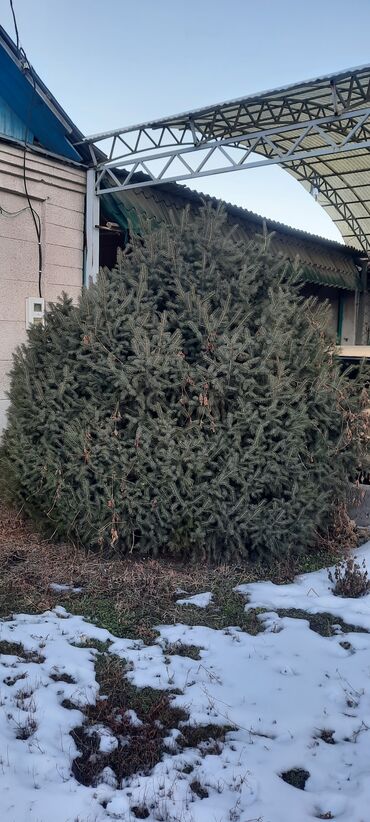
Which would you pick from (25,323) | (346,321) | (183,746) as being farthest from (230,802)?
(346,321)

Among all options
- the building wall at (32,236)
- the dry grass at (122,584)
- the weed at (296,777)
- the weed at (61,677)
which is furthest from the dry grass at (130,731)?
the building wall at (32,236)

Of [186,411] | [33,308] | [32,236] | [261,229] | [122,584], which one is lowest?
[122,584]

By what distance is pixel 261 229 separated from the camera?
35.3ft

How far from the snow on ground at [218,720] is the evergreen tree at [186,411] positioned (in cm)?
87

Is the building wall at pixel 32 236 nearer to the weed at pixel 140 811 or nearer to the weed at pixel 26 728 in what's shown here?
the weed at pixel 26 728

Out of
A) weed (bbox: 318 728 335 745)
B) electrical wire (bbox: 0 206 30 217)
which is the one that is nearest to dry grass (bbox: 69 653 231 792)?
weed (bbox: 318 728 335 745)

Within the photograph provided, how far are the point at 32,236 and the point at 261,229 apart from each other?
4.87 m

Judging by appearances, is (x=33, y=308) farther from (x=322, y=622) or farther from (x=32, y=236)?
(x=322, y=622)

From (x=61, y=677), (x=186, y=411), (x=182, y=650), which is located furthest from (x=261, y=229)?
(x=61, y=677)

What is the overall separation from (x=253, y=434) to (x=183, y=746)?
2287 millimetres

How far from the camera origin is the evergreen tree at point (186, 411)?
4.30 metres

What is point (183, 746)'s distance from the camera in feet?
8.19

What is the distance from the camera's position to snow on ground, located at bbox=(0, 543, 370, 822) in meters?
2.16

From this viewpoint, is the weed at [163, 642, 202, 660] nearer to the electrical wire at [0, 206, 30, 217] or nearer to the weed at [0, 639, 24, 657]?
the weed at [0, 639, 24, 657]
